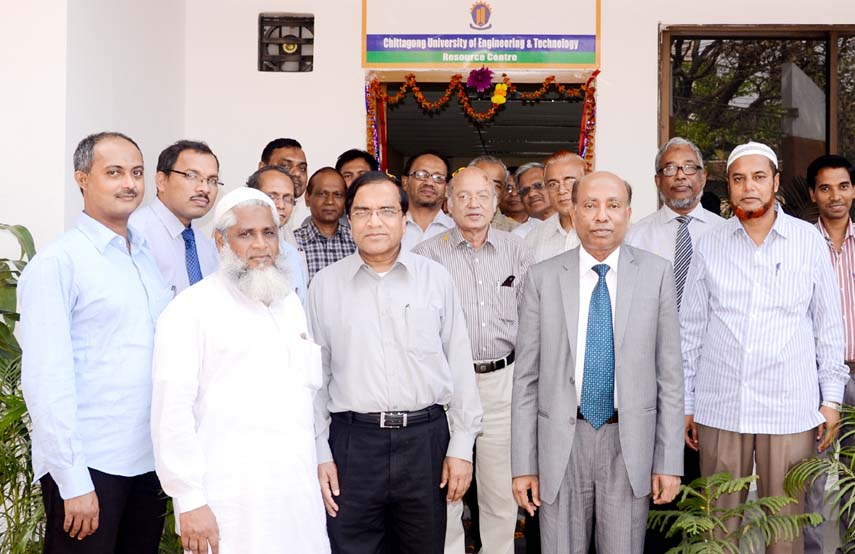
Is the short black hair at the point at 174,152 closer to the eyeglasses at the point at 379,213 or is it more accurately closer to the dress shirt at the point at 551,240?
the eyeglasses at the point at 379,213

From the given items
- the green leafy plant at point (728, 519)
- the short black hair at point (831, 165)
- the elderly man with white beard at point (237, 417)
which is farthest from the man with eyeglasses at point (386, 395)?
the short black hair at point (831, 165)

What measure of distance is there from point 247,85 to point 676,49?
336cm

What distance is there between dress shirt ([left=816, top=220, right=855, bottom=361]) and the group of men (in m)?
0.73

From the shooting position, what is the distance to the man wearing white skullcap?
10.6 feet

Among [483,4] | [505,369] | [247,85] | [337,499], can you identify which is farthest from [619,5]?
[337,499]

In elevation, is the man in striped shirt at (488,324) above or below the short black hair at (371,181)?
below

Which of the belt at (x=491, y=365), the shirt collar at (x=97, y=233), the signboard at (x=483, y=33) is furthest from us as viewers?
the signboard at (x=483, y=33)

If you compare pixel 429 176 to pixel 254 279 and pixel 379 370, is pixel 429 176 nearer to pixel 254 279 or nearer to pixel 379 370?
pixel 379 370

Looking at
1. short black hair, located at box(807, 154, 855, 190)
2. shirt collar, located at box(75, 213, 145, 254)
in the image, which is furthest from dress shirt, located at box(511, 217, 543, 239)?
shirt collar, located at box(75, 213, 145, 254)

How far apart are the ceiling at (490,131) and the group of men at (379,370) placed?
5.38m

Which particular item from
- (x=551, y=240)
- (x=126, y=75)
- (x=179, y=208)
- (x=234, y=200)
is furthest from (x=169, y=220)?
(x=126, y=75)

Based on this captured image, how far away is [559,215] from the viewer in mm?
4461

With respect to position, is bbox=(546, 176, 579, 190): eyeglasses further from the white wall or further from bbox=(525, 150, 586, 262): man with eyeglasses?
the white wall

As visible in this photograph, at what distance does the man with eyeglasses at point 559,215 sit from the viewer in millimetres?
4375
